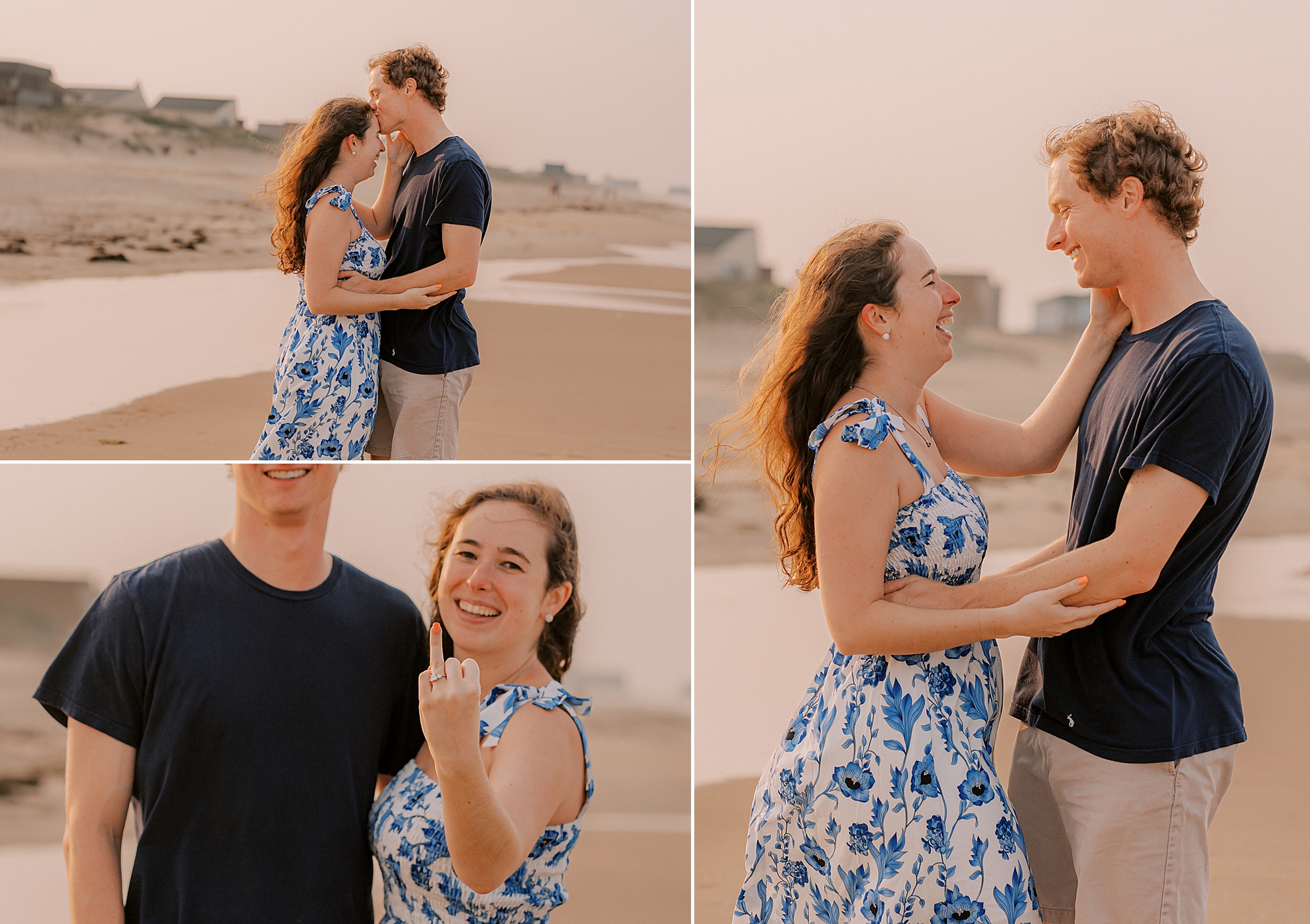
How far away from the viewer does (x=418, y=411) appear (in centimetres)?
277

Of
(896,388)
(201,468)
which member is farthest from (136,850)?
(896,388)

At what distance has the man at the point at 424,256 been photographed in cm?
261

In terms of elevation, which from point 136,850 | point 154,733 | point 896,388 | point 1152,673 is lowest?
point 136,850

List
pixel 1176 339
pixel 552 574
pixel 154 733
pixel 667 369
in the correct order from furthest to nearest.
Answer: pixel 667 369
pixel 552 574
pixel 154 733
pixel 1176 339

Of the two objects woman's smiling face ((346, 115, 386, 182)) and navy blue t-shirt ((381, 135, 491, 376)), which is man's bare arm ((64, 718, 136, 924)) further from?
woman's smiling face ((346, 115, 386, 182))

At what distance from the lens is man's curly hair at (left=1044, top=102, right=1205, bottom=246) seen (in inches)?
74.5

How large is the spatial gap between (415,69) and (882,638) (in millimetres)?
1953

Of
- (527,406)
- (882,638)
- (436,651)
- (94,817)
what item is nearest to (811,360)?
(882,638)

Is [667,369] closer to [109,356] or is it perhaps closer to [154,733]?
[109,356]

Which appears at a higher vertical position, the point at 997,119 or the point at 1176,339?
the point at 997,119

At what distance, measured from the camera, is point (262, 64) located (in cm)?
553

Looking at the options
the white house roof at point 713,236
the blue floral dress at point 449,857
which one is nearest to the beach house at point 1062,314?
the white house roof at point 713,236

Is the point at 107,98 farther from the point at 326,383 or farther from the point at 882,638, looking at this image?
the point at 882,638

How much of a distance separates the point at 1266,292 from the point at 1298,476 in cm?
149
